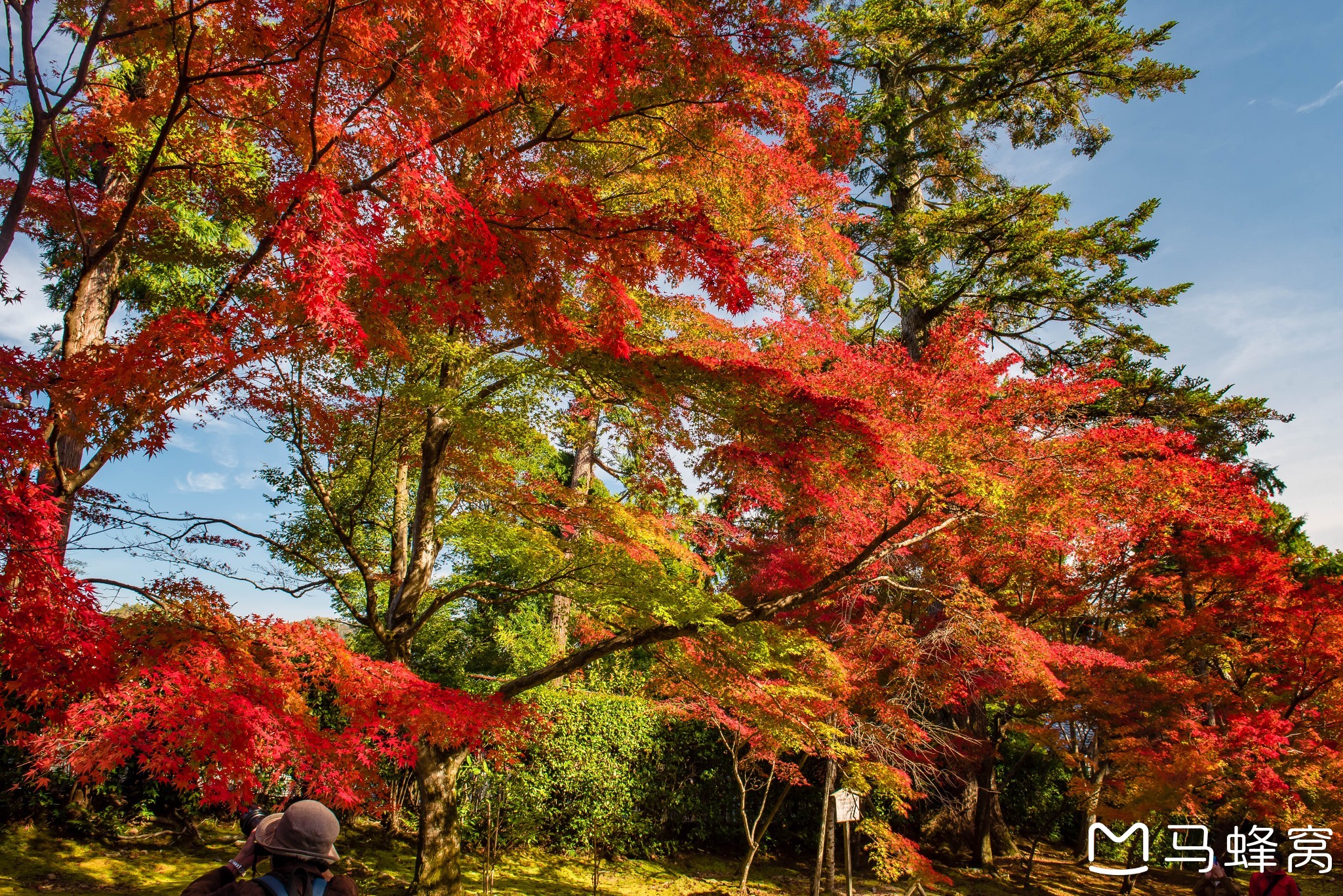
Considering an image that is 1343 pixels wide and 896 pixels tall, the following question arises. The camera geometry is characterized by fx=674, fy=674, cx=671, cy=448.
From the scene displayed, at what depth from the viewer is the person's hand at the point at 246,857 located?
95.9 inches

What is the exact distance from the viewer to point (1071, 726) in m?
10.4

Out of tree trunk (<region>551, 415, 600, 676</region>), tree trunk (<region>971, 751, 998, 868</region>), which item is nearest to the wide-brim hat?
tree trunk (<region>551, 415, 600, 676</region>)

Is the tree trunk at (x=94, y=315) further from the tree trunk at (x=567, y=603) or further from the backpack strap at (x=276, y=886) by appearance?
the tree trunk at (x=567, y=603)

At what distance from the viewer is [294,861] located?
2332 millimetres

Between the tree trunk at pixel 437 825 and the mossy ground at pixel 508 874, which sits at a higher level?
the tree trunk at pixel 437 825

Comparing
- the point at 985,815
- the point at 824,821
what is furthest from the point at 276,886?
the point at 985,815

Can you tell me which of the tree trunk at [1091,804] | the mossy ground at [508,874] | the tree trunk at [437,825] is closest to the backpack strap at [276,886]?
the tree trunk at [437,825]

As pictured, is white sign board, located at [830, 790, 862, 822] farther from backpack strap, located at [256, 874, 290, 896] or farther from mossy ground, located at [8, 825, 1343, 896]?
backpack strap, located at [256, 874, 290, 896]

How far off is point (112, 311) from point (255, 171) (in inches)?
125

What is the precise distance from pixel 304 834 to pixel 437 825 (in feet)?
16.2

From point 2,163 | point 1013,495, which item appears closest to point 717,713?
point 1013,495

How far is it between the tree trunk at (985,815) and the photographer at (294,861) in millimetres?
11095

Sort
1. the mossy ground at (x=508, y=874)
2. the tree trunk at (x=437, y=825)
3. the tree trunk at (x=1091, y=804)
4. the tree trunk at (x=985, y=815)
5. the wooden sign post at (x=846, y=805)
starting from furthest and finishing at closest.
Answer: the tree trunk at (x=985, y=815), the tree trunk at (x=1091, y=804), the wooden sign post at (x=846, y=805), the tree trunk at (x=437, y=825), the mossy ground at (x=508, y=874)

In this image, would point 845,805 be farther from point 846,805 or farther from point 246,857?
point 246,857
